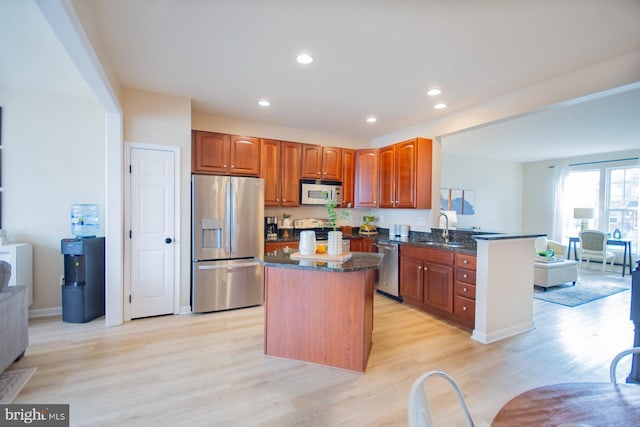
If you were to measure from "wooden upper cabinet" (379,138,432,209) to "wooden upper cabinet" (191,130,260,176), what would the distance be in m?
2.07

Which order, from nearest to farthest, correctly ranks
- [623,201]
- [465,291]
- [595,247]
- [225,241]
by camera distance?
1. [465,291]
2. [225,241]
3. [595,247]
4. [623,201]

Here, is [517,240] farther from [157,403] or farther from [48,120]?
[48,120]

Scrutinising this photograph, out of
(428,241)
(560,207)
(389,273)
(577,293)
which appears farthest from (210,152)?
(560,207)

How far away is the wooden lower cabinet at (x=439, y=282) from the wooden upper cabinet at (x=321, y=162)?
172 cm

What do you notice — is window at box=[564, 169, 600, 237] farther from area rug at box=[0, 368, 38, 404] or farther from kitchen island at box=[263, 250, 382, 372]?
area rug at box=[0, 368, 38, 404]

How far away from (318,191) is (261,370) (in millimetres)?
2958

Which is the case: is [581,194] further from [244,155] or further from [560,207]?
[244,155]

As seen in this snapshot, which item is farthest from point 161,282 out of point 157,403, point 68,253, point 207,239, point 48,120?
point 48,120

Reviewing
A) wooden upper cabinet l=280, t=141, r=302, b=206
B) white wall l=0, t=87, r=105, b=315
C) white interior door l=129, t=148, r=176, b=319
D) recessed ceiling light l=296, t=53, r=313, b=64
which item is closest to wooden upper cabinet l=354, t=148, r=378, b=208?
wooden upper cabinet l=280, t=141, r=302, b=206

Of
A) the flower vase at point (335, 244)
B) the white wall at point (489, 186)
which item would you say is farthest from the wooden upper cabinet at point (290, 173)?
the white wall at point (489, 186)

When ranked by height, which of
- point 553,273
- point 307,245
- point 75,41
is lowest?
point 553,273

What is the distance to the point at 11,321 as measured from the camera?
231cm

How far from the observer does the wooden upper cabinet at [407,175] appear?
13.9 feet

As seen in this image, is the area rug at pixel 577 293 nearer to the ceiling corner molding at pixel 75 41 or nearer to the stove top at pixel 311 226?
the stove top at pixel 311 226
